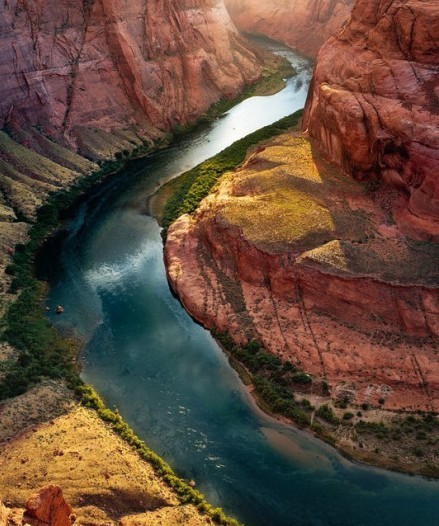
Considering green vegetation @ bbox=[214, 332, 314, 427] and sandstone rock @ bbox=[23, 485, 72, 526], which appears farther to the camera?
green vegetation @ bbox=[214, 332, 314, 427]

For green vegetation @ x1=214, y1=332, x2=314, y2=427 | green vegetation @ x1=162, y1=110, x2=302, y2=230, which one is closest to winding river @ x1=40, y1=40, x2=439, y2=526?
green vegetation @ x1=214, y1=332, x2=314, y2=427

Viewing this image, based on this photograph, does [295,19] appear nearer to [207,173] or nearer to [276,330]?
[207,173]

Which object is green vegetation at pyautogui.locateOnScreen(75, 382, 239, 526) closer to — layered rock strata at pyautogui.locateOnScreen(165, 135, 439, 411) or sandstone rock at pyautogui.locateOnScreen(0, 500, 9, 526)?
sandstone rock at pyautogui.locateOnScreen(0, 500, 9, 526)

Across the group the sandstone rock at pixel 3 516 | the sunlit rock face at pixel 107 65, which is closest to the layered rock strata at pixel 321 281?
the sandstone rock at pixel 3 516

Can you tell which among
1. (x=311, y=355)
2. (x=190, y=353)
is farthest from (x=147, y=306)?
(x=311, y=355)

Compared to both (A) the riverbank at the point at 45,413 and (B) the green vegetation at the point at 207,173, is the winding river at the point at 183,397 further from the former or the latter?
(B) the green vegetation at the point at 207,173
